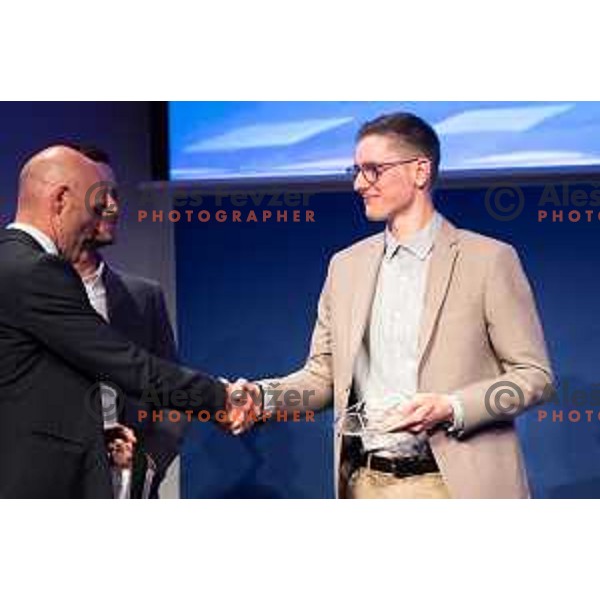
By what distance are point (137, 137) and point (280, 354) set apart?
2.74 ft

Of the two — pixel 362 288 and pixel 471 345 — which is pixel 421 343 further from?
pixel 362 288

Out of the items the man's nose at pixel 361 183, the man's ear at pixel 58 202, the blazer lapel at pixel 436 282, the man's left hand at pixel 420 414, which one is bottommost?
the man's left hand at pixel 420 414

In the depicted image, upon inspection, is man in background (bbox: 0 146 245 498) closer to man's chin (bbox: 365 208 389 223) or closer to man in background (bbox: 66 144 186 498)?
man in background (bbox: 66 144 186 498)

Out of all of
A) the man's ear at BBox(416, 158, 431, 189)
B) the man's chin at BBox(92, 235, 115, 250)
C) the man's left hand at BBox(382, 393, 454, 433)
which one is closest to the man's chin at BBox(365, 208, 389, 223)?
the man's ear at BBox(416, 158, 431, 189)

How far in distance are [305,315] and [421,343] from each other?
1.30ft

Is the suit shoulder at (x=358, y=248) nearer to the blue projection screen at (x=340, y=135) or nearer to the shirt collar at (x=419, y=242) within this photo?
the shirt collar at (x=419, y=242)

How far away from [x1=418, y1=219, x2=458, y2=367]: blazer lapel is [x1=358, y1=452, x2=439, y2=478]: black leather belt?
0.30 meters

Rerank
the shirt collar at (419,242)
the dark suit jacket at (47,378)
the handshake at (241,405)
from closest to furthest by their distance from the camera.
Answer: the dark suit jacket at (47,378) < the shirt collar at (419,242) < the handshake at (241,405)

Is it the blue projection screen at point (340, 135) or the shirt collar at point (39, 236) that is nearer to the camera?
the shirt collar at point (39, 236)

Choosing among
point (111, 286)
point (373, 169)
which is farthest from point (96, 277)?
point (373, 169)

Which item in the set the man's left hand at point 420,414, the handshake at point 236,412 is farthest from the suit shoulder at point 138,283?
the man's left hand at point 420,414

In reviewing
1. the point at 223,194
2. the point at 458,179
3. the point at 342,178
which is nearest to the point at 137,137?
the point at 223,194

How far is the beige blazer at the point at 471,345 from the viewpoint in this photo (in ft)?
12.9

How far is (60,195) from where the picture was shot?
4016mm
